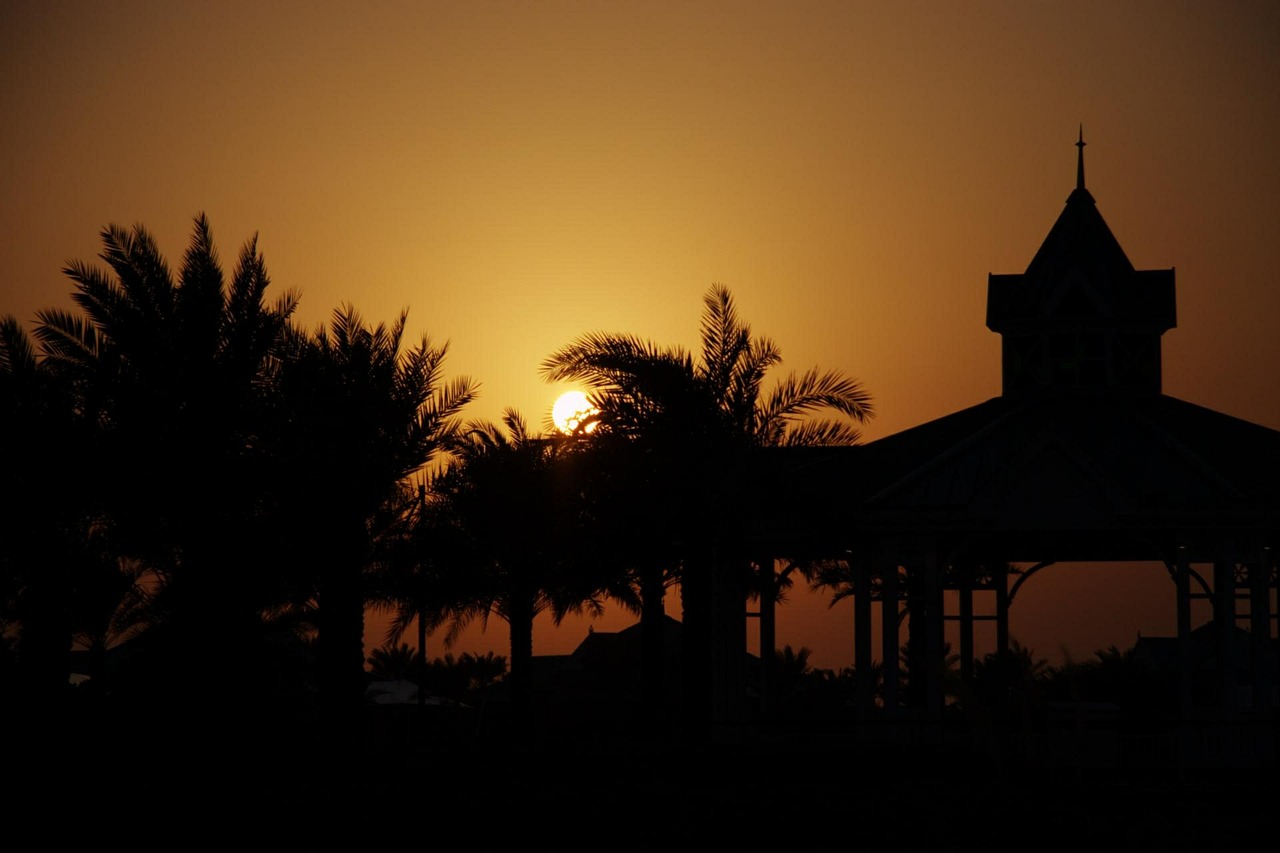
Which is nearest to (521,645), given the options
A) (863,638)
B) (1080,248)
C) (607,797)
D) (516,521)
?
(516,521)

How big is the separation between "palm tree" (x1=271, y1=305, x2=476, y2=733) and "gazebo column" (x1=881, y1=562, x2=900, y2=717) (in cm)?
916

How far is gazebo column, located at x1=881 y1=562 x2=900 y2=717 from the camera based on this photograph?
33.5 metres

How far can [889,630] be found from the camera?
3366 cm

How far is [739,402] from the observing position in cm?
3569

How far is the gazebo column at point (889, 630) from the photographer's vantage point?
33500 mm

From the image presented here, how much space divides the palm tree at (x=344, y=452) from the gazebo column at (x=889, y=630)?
30.1 feet

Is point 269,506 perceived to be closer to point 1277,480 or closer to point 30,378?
point 30,378

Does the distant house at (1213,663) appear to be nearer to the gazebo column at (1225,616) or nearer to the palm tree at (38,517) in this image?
the gazebo column at (1225,616)

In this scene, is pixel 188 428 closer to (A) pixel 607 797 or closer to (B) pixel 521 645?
(A) pixel 607 797

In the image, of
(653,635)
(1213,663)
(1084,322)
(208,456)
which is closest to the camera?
(208,456)

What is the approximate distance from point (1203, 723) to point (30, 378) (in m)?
22.6

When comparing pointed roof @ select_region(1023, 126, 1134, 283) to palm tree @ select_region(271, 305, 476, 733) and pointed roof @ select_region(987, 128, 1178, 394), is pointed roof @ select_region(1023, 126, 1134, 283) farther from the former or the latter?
palm tree @ select_region(271, 305, 476, 733)

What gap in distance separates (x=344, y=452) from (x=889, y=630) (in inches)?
419

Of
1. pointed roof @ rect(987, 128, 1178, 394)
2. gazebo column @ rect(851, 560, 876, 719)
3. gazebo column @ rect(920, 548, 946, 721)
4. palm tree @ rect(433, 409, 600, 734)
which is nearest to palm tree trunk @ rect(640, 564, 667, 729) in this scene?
palm tree @ rect(433, 409, 600, 734)
